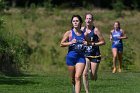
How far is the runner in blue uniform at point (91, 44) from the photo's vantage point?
16.4 metres

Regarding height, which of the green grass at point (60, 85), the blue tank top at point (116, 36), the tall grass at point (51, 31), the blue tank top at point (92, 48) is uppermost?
the blue tank top at point (92, 48)

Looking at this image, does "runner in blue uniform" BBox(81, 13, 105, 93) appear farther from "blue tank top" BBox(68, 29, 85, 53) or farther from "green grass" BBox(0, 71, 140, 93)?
"green grass" BBox(0, 71, 140, 93)

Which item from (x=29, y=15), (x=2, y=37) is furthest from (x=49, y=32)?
(x=2, y=37)

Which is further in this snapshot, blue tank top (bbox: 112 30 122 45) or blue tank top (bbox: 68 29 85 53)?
blue tank top (bbox: 112 30 122 45)

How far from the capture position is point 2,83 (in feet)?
67.1

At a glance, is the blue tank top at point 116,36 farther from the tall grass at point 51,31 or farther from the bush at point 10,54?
the tall grass at point 51,31

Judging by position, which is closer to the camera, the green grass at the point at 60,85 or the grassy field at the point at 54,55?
the green grass at the point at 60,85

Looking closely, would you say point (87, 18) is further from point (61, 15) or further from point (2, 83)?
point (61, 15)

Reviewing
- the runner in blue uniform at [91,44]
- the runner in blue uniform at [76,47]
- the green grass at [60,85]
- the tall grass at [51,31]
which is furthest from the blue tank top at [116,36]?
the runner in blue uniform at [76,47]

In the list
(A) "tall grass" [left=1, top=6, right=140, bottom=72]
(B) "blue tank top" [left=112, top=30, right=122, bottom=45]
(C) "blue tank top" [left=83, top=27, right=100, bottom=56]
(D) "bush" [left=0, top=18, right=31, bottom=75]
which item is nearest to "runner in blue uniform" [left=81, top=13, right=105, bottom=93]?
(C) "blue tank top" [left=83, top=27, right=100, bottom=56]

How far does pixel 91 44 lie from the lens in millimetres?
16266

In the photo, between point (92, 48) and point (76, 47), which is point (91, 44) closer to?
point (76, 47)

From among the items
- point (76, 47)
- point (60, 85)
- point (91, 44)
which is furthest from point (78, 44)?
point (60, 85)

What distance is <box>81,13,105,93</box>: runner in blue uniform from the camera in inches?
647
